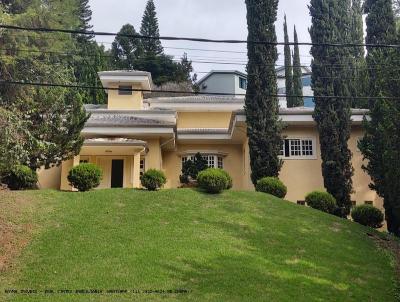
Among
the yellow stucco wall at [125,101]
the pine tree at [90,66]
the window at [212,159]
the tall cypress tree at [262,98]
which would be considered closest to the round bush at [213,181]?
the tall cypress tree at [262,98]

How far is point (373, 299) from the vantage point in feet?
44.9

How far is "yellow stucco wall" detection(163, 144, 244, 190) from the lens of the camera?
96.9 feet

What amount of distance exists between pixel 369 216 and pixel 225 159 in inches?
406

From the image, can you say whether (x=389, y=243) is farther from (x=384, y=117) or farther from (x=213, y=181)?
(x=213, y=181)

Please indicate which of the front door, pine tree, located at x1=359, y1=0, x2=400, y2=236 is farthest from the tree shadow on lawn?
the front door

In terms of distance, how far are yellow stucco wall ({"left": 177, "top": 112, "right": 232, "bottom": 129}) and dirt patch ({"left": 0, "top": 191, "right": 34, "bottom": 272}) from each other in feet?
52.4

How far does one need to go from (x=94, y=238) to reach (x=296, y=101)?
33.9 meters

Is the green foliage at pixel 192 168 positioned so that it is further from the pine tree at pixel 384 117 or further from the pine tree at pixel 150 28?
the pine tree at pixel 150 28

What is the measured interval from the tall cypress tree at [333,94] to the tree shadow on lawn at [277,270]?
630cm

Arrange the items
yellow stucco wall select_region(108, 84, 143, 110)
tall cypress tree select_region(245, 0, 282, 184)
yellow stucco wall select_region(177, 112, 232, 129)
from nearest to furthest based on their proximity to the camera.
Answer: tall cypress tree select_region(245, 0, 282, 184) → yellow stucco wall select_region(108, 84, 143, 110) → yellow stucco wall select_region(177, 112, 232, 129)

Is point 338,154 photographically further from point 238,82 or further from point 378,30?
point 238,82

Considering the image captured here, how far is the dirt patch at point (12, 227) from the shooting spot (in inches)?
603

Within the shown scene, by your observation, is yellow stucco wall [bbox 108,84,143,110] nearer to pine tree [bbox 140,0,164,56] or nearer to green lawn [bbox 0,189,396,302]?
green lawn [bbox 0,189,396,302]

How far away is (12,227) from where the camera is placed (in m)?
17.2
